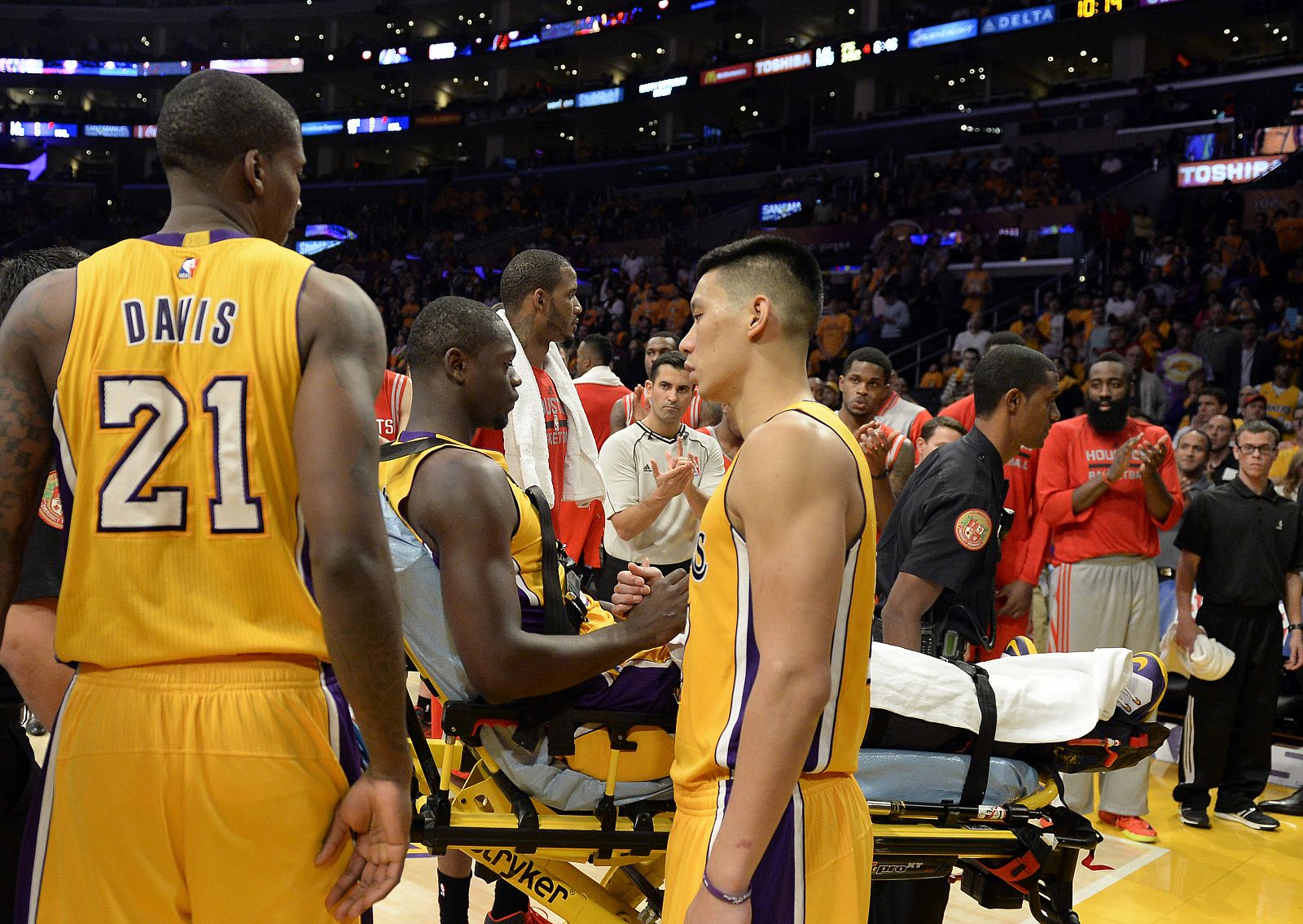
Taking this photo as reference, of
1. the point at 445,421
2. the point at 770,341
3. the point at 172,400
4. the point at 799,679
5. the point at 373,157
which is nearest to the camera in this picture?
the point at 172,400

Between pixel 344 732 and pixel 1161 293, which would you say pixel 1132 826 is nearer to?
pixel 344 732

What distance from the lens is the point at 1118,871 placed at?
4.43 meters

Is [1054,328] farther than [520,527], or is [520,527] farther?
[1054,328]

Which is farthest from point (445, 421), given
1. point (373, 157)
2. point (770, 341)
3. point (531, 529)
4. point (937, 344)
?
point (373, 157)

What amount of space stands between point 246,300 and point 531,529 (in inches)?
45.8

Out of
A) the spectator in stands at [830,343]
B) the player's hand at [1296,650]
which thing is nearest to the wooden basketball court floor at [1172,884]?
the player's hand at [1296,650]

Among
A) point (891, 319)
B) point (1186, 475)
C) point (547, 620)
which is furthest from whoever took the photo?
point (891, 319)

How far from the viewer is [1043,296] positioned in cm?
1554

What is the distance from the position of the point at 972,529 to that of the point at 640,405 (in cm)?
279

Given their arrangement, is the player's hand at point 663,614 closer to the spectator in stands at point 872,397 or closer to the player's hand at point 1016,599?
the player's hand at point 1016,599

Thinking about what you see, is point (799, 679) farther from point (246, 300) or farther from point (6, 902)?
point (6, 902)

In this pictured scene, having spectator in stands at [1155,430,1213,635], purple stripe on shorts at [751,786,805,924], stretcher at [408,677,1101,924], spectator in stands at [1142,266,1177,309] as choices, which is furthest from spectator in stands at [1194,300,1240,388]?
purple stripe on shorts at [751,786,805,924]

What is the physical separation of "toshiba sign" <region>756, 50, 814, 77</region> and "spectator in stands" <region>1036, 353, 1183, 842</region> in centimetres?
2181

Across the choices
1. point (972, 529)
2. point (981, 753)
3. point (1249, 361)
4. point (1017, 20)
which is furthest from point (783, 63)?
Answer: point (981, 753)
